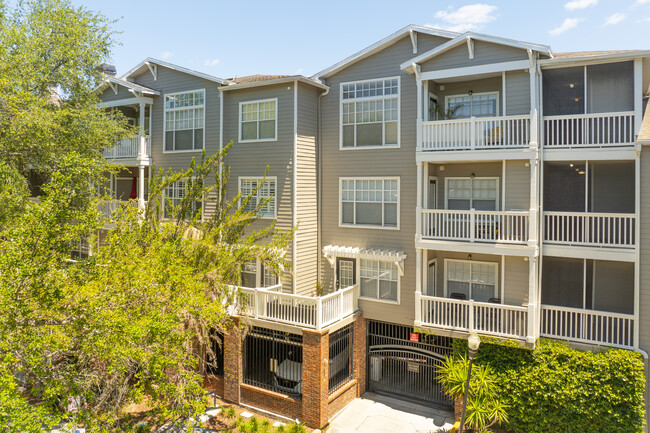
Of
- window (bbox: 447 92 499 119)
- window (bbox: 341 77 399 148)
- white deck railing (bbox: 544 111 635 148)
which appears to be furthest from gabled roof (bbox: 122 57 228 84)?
white deck railing (bbox: 544 111 635 148)

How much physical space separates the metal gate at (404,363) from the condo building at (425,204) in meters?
0.05

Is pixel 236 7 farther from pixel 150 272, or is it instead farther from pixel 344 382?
pixel 344 382

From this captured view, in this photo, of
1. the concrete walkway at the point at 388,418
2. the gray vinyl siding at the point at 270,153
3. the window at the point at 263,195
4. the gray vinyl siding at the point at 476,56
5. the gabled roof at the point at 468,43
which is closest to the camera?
the gabled roof at the point at 468,43

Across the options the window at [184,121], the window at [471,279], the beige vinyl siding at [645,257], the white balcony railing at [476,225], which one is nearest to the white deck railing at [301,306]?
the window at [471,279]

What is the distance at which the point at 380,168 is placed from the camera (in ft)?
51.3

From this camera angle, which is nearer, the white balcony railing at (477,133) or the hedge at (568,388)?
the hedge at (568,388)

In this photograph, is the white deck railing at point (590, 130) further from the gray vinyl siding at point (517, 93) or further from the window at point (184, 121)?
the window at point (184, 121)

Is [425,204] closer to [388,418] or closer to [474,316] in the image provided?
[474,316]

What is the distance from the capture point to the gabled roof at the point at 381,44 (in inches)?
573

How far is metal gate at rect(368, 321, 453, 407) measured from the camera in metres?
15.0

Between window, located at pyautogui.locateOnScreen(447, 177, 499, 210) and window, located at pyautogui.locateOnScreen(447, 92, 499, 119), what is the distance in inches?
86.2

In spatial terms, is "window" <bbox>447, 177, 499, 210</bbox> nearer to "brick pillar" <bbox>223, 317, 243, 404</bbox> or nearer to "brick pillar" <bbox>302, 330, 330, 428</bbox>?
"brick pillar" <bbox>302, 330, 330, 428</bbox>

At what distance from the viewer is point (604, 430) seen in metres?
11.6

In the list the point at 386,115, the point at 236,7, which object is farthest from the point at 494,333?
the point at 236,7
